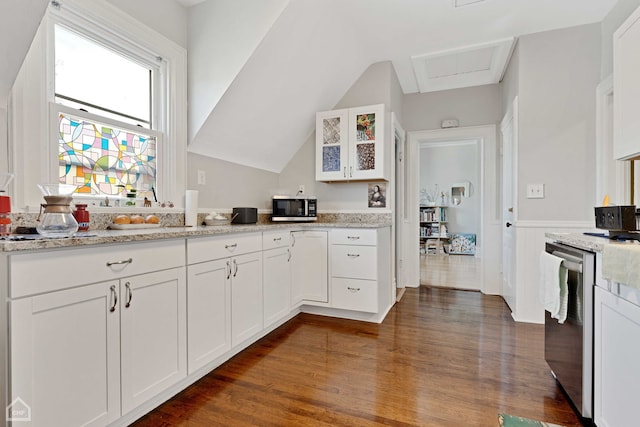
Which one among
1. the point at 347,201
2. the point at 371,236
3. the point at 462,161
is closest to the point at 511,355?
the point at 371,236

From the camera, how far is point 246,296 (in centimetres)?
223

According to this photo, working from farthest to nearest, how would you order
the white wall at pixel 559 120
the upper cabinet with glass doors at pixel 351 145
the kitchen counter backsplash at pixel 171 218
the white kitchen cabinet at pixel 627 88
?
the upper cabinet with glass doors at pixel 351 145, the white wall at pixel 559 120, the white kitchen cabinet at pixel 627 88, the kitchen counter backsplash at pixel 171 218

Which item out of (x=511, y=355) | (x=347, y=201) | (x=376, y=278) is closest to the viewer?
(x=511, y=355)

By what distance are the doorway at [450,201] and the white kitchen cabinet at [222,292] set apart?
18.2 ft

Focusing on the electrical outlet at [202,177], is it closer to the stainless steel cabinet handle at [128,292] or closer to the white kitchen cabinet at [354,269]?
the white kitchen cabinet at [354,269]

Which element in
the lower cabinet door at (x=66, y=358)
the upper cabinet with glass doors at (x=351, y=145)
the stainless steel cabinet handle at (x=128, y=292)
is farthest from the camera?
the upper cabinet with glass doors at (x=351, y=145)

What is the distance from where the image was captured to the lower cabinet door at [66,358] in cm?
107

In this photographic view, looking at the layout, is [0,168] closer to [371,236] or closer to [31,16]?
[31,16]

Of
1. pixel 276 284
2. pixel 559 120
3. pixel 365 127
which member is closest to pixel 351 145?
pixel 365 127

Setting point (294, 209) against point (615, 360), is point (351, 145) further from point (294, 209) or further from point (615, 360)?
point (615, 360)

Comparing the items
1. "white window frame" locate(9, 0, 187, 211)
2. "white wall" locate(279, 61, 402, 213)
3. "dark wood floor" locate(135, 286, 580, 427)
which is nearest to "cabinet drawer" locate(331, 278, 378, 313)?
"dark wood floor" locate(135, 286, 580, 427)

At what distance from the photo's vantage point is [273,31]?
92.2 inches

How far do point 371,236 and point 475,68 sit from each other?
7.82 ft

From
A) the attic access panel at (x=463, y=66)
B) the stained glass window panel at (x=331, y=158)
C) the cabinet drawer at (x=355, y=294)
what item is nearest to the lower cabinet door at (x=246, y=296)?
the cabinet drawer at (x=355, y=294)
